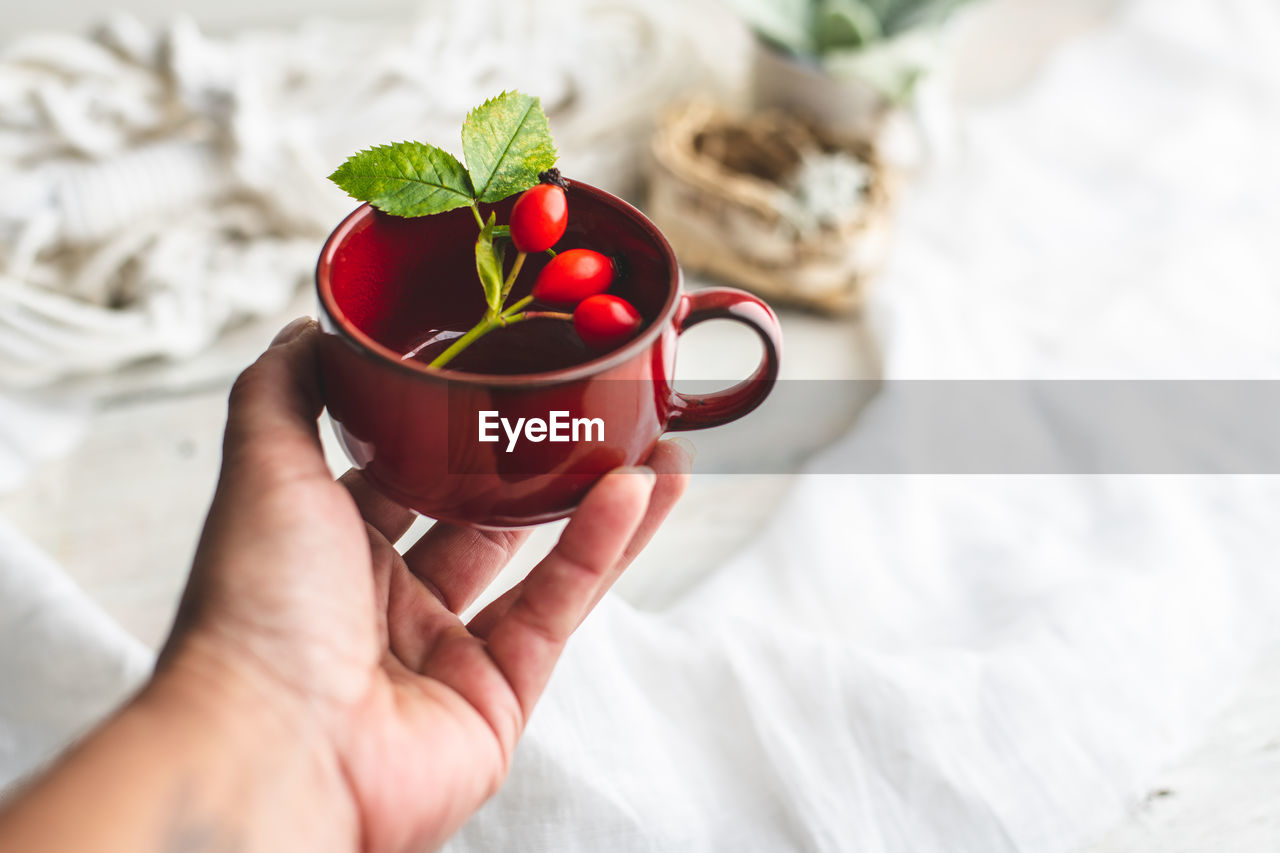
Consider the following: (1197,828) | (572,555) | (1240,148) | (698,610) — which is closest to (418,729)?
(572,555)

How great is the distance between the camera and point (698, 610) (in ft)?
2.96

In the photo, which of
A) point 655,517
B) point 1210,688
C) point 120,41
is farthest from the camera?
point 120,41

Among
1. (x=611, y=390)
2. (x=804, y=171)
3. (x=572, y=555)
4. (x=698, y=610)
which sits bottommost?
(x=698, y=610)

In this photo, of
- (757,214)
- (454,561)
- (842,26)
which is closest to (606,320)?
(454,561)

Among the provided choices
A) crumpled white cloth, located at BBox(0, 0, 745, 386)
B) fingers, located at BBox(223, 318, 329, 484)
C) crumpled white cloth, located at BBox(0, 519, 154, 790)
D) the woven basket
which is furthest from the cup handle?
crumpled white cloth, located at BBox(0, 0, 745, 386)

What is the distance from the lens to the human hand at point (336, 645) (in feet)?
1.82

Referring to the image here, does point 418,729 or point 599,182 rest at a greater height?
point 418,729

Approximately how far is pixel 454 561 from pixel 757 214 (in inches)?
24.3

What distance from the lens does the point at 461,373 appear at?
582 millimetres

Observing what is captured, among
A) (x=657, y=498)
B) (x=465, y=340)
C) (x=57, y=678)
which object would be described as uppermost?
(x=465, y=340)

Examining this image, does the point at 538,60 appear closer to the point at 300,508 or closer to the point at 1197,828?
the point at 300,508

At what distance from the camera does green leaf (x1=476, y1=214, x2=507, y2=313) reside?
0.62 meters

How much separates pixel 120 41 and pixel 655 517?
91 cm

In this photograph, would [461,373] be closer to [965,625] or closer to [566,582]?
[566,582]
